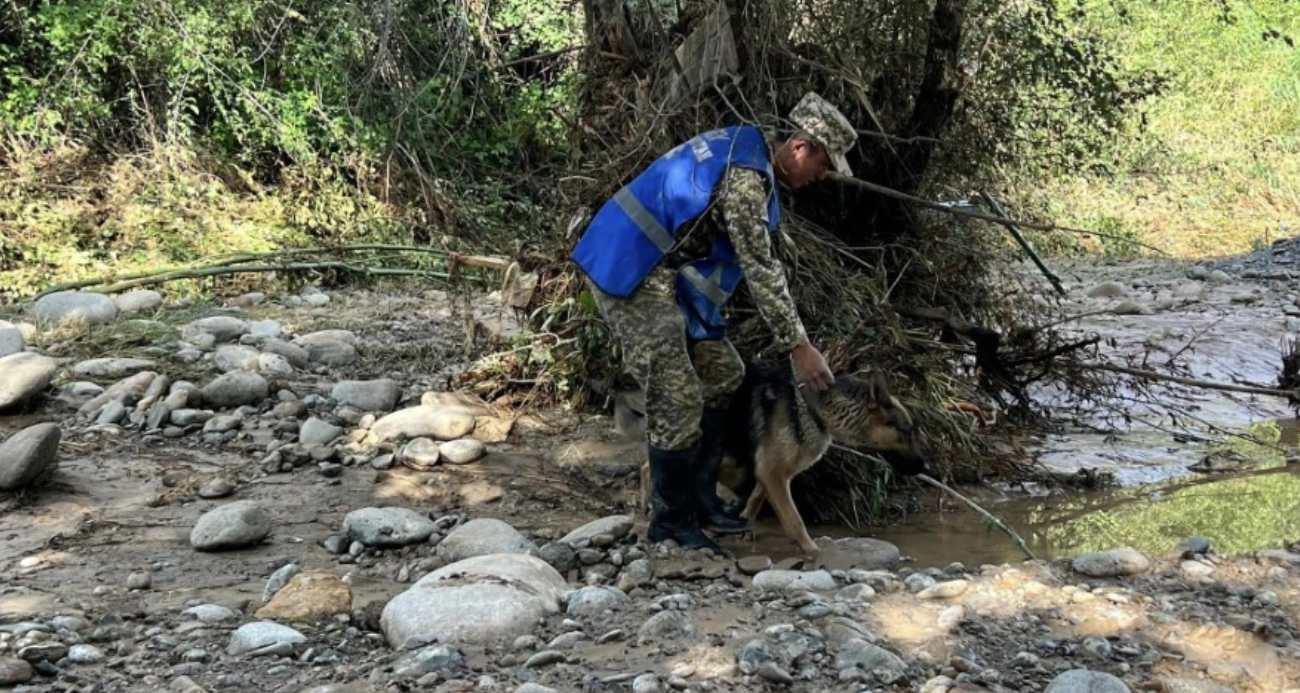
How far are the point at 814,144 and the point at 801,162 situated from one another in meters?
0.12

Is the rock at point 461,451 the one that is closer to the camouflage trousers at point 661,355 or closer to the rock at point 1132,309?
the camouflage trousers at point 661,355

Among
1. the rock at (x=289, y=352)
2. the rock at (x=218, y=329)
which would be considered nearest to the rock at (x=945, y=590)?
the rock at (x=289, y=352)

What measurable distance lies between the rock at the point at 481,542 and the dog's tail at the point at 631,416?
1.66m


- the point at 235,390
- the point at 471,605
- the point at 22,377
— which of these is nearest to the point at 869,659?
the point at 471,605

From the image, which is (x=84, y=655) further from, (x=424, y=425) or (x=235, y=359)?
(x=235, y=359)

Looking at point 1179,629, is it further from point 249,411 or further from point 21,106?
point 21,106

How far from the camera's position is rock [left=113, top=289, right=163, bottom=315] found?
37.0ft

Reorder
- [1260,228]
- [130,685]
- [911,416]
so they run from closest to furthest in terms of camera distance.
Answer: [130,685] → [911,416] → [1260,228]

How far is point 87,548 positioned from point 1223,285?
1271 cm

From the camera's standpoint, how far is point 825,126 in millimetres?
5496

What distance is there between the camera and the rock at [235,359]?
922 cm

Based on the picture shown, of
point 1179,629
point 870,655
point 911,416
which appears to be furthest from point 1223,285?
point 870,655

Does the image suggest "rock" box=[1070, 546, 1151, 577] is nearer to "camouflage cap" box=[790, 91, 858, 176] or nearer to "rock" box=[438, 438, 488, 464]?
"camouflage cap" box=[790, 91, 858, 176]

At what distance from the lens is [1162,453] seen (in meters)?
8.59
